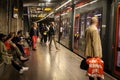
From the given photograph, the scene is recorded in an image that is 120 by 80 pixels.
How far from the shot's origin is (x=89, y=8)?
34.9 ft

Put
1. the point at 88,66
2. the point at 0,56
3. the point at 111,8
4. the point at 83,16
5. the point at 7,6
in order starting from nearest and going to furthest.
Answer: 1. the point at 88,66
2. the point at 0,56
3. the point at 111,8
4. the point at 83,16
5. the point at 7,6

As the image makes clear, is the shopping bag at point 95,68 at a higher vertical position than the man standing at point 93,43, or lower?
lower

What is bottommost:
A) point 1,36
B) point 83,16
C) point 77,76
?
point 77,76

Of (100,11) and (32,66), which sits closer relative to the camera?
(100,11)

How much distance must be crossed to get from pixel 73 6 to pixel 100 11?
17.8 feet

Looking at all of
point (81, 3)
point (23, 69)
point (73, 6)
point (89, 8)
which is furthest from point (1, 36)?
point (73, 6)

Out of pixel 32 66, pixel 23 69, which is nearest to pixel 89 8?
pixel 32 66

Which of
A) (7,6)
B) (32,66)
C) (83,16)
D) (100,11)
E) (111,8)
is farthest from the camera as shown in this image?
(7,6)

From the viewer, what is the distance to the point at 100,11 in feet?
30.3

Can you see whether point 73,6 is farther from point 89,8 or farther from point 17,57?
point 17,57

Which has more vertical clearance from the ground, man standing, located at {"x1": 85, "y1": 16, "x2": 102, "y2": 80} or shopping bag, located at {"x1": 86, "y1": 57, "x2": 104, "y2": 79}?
man standing, located at {"x1": 85, "y1": 16, "x2": 102, "y2": 80}

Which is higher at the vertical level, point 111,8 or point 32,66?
point 111,8

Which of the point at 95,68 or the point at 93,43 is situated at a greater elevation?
the point at 93,43

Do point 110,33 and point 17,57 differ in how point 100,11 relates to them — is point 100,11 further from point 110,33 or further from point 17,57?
point 17,57
